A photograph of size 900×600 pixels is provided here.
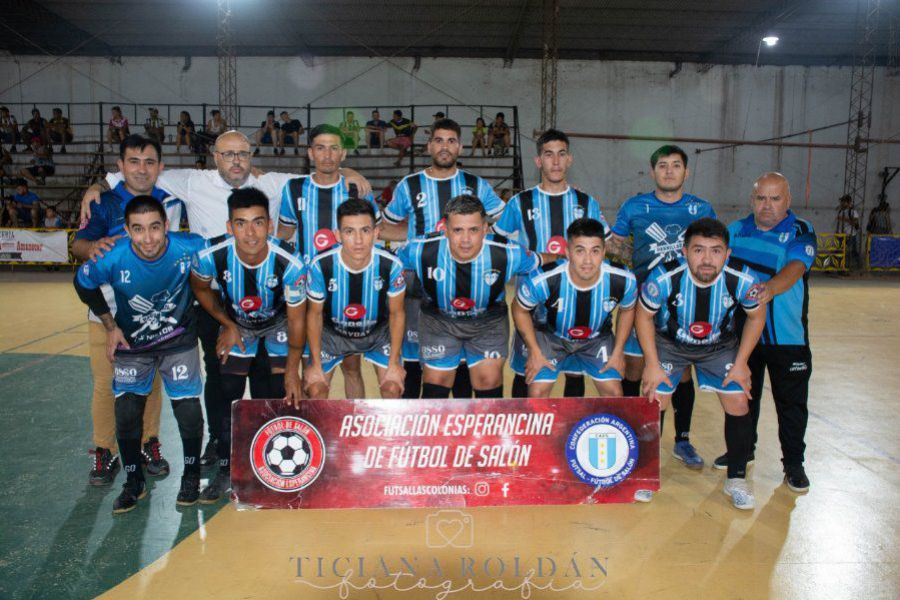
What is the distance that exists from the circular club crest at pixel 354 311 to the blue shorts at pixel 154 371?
0.95 m

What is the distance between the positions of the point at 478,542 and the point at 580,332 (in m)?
1.43

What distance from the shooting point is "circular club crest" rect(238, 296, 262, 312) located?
3863 millimetres

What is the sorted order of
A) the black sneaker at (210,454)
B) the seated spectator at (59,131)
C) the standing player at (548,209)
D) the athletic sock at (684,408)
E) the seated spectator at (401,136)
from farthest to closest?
the seated spectator at (59,131) → the seated spectator at (401,136) → the athletic sock at (684,408) → the standing player at (548,209) → the black sneaker at (210,454)

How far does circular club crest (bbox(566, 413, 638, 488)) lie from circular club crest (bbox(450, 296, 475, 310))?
3.27 ft

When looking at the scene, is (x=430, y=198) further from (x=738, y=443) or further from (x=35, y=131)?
(x=35, y=131)

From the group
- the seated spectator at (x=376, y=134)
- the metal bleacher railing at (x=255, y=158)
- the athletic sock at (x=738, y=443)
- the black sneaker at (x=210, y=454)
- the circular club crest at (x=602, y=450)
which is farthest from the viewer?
the seated spectator at (x=376, y=134)

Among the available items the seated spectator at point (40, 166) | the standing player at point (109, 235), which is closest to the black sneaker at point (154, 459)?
the standing player at point (109, 235)

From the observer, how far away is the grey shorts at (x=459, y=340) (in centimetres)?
404

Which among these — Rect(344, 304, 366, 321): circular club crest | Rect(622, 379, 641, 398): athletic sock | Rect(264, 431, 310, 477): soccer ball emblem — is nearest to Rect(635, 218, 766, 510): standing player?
Rect(622, 379, 641, 398): athletic sock

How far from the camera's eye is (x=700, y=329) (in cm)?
380

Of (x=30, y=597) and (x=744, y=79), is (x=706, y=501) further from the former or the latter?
(x=744, y=79)

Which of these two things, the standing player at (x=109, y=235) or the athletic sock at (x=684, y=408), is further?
the athletic sock at (x=684, y=408)

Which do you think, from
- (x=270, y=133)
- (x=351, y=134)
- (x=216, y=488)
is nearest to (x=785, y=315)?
(x=216, y=488)

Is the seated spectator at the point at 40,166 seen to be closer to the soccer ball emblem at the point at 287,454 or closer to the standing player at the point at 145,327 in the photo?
the standing player at the point at 145,327
